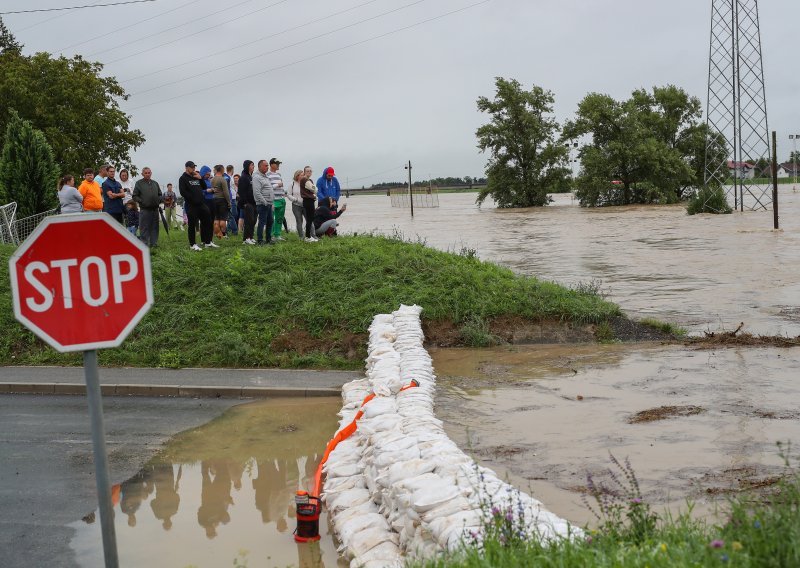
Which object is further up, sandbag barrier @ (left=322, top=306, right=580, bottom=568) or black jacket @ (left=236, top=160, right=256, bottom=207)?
black jacket @ (left=236, top=160, right=256, bottom=207)

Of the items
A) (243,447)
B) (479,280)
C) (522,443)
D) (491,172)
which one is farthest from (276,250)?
(491,172)

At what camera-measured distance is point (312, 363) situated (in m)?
12.6

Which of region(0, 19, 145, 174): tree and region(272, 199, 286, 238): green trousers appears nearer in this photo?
region(272, 199, 286, 238): green trousers

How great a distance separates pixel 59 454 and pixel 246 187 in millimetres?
10613

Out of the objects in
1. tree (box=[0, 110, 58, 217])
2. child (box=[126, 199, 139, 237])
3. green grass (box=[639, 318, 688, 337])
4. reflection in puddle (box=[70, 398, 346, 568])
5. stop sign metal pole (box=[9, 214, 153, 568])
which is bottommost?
reflection in puddle (box=[70, 398, 346, 568])

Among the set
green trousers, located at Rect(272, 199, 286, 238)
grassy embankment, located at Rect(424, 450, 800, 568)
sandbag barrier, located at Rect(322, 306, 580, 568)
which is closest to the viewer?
grassy embankment, located at Rect(424, 450, 800, 568)

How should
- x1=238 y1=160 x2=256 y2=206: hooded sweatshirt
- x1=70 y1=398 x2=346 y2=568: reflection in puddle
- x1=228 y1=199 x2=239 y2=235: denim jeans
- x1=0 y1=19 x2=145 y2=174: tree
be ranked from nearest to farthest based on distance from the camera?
x1=70 y1=398 x2=346 y2=568: reflection in puddle, x1=238 y1=160 x2=256 y2=206: hooded sweatshirt, x1=228 y1=199 x2=239 y2=235: denim jeans, x1=0 y1=19 x2=145 y2=174: tree

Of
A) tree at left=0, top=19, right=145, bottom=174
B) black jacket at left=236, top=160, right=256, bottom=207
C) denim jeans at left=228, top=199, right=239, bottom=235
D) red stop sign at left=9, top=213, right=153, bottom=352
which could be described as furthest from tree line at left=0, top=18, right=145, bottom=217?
red stop sign at left=9, top=213, right=153, bottom=352

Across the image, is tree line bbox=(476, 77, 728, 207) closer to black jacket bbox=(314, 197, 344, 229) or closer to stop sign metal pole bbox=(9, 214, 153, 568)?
black jacket bbox=(314, 197, 344, 229)

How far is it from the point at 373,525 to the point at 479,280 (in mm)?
8865

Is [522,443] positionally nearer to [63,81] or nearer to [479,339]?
[479,339]

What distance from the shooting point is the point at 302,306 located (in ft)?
45.5

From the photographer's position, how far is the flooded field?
16125 millimetres

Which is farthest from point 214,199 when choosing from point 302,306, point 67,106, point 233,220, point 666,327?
point 67,106
